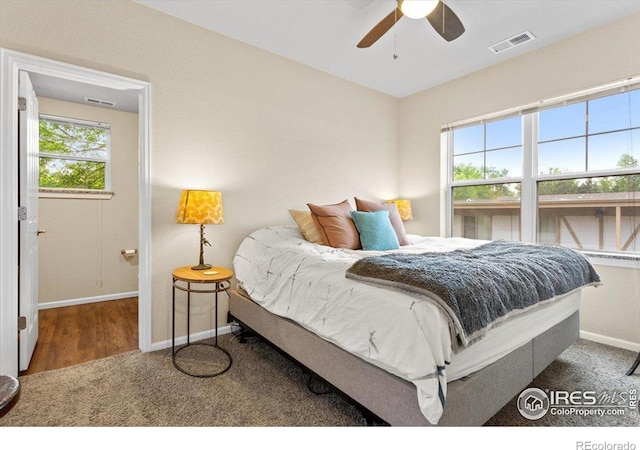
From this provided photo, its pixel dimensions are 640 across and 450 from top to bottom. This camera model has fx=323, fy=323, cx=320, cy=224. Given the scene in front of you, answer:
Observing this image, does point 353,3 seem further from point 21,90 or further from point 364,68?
point 21,90

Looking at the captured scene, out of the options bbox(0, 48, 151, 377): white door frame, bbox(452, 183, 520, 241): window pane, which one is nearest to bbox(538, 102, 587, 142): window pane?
bbox(452, 183, 520, 241): window pane

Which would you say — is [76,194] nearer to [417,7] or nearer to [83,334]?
[83,334]

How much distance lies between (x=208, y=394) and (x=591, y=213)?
11.2 ft

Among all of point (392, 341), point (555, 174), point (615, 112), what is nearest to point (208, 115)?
point (392, 341)

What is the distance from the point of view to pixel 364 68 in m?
3.43

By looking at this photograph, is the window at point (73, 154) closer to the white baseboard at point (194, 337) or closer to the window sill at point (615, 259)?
the white baseboard at point (194, 337)

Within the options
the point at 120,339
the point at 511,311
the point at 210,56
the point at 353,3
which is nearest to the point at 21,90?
the point at 210,56

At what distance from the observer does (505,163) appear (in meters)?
3.48

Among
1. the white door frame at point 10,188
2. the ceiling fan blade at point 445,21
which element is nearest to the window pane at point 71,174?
the white door frame at point 10,188

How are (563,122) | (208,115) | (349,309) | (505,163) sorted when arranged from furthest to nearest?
(505,163) → (563,122) → (208,115) → (349,309)

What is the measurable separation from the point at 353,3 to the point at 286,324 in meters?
2.32

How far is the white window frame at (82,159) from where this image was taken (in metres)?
3.57

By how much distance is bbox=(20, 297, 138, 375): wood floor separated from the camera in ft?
7.73

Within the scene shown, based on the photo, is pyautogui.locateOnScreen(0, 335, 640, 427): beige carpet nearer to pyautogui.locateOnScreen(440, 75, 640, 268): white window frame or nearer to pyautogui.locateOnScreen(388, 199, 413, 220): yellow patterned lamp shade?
pyautogui.locateOnScreen(440, 75, 640, 268): white window frame
